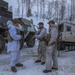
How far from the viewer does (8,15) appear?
51.9 feet

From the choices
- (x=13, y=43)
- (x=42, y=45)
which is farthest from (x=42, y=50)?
(x=13, y=43)

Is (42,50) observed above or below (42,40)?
below

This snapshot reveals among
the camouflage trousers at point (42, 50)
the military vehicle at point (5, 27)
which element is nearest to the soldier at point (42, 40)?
the camouflage trousers at point (42, 50)

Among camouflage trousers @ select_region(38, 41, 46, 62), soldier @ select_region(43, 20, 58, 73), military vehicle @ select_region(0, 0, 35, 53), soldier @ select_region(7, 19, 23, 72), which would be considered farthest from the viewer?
military vehicle @ select_region(0, 0, 35, 53)

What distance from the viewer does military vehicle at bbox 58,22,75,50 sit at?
18.7 metres

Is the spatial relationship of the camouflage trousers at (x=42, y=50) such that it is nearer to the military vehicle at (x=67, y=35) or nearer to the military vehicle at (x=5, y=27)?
the military vehicle at (x=5, y=27)

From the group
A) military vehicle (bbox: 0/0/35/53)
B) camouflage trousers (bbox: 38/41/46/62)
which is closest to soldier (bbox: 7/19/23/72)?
camouflage trousers (bbox: 38/41/46/62)

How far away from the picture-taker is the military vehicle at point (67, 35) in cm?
1873

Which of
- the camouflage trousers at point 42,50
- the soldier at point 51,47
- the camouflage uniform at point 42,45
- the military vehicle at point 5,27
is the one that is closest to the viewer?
the soldier at point 51,47

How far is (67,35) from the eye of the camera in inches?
744

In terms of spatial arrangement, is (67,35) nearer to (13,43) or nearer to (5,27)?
(5,27)

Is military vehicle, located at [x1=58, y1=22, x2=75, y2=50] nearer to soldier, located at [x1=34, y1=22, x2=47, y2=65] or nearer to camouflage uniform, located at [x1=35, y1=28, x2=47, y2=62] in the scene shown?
camouflage uniform, located at [x1=35, y1=28, x2=47, y2=62]

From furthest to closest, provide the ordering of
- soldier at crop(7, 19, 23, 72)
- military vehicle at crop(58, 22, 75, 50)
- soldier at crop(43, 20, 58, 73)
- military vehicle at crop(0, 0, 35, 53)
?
1. military vehicle at crop(58, 22, 75, 50)
2. military vehicle at crop(0, 0, 35, 53)
3. soldier at crop(7, 19, 23, 72)
4. soldier at crop(43, 20, 58, 73)

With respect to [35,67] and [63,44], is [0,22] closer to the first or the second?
[35,67]
